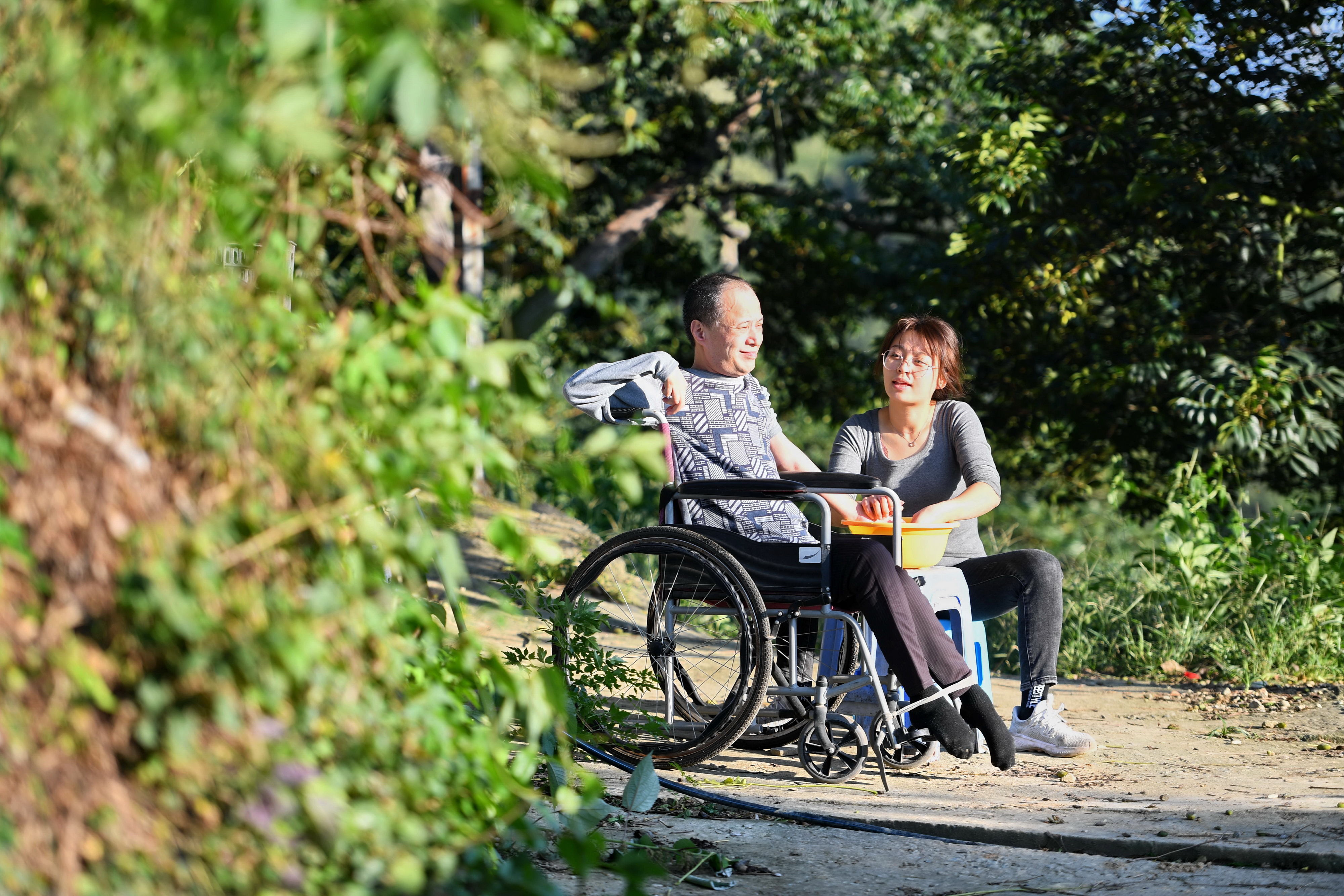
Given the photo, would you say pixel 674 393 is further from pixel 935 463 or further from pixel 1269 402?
pixel 1269 402

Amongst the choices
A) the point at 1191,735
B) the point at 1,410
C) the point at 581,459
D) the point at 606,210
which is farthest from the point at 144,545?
the point at 606,210

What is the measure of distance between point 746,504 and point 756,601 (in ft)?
1.57

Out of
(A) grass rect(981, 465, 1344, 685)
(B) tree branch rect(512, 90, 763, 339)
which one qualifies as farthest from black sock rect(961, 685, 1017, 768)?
(B) tree branch rect(512, 90, 763, 339)

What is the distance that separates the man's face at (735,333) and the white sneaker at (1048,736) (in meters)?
1.25

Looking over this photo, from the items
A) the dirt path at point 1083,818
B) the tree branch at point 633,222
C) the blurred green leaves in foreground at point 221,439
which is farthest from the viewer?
the tree branch at point 633,222

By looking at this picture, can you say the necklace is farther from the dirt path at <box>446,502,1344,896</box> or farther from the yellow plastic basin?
the dirt path at <box>446,502,1344,896</box>

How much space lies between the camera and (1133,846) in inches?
105

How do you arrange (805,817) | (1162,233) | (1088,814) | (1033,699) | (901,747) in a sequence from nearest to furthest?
(805,817), (1088,814), (901,747), (1033,699), (1162,233)

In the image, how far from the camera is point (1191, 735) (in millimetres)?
3996

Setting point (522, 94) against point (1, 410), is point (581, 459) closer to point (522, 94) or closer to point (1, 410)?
point (522, 94)

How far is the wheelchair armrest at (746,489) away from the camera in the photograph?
312cm

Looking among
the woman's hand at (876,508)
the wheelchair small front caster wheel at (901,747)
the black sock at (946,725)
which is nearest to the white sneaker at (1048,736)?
the wheelchair small front caster wheel at (901,747)

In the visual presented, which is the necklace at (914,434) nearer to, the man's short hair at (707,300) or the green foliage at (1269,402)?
the man's short hair at (707,300)

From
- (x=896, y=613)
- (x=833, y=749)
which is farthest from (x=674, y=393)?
(x=833, y=749)
